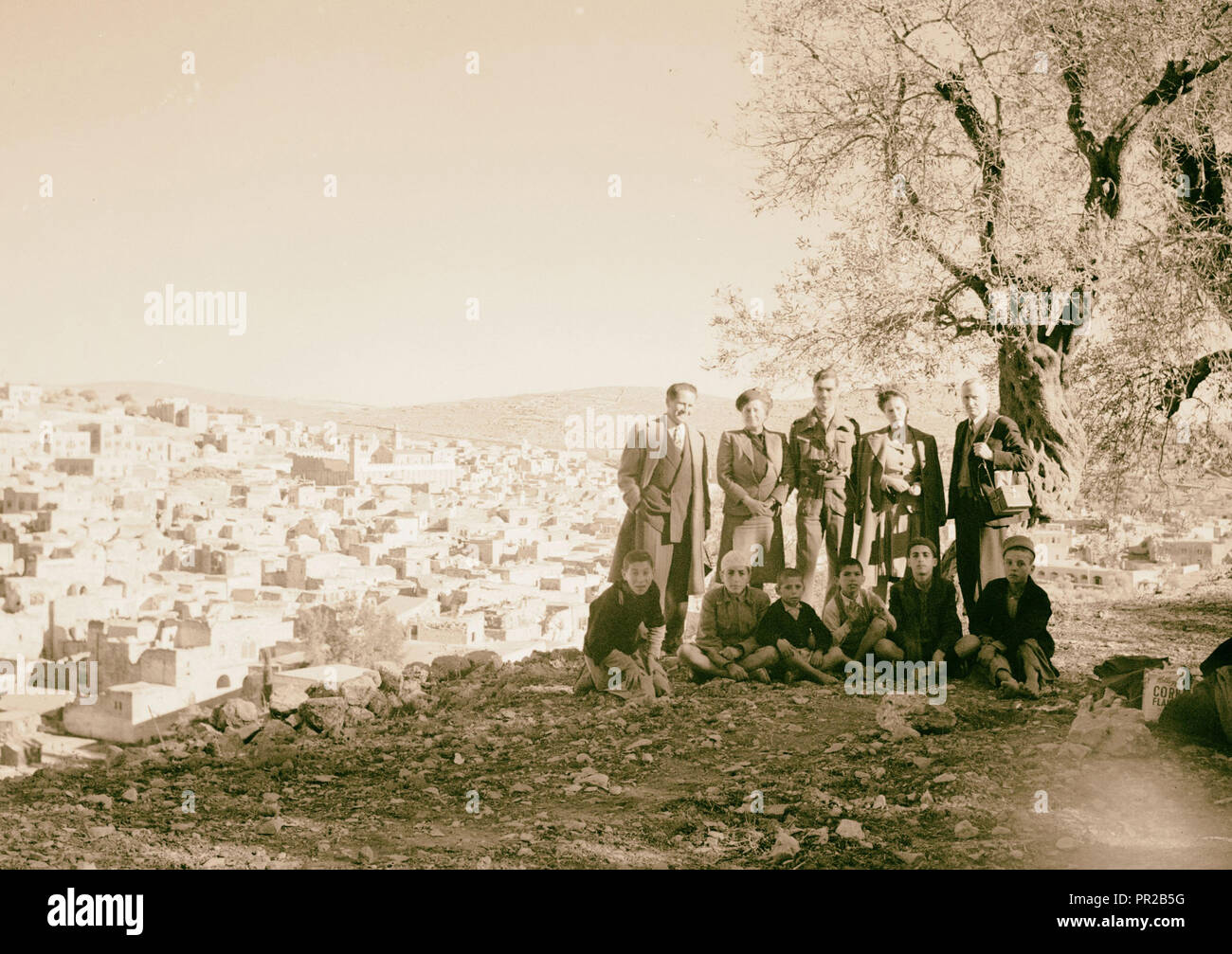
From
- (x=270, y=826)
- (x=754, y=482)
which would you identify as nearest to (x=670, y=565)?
(x=754, y=482)

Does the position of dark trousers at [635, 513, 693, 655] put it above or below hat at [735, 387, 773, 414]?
below

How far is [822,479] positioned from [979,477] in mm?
1013

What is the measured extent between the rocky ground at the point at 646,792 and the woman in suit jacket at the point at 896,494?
0.94 m

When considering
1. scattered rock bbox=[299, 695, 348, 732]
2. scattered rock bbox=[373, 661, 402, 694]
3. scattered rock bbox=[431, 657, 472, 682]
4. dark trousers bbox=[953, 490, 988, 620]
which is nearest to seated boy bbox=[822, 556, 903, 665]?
dark trousers bbox=[953, 490, 988, 620]

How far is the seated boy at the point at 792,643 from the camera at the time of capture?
6367 mm

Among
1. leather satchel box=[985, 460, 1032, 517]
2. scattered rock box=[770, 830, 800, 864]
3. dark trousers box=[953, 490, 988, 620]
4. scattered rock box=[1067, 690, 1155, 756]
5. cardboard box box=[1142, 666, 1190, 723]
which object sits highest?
leather satchel box=[985, 460, 1032, 517]

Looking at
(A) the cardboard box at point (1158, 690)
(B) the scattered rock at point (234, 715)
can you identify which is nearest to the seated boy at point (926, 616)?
(A) the cardboard box at point (1158, 690)

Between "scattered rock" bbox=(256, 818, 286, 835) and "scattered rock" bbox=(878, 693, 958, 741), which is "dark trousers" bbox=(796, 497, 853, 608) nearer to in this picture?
"scattered rock" bbox=(878, 693, 958, 741)

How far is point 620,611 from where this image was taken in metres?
6.37

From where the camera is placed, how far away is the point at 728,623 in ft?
21.1

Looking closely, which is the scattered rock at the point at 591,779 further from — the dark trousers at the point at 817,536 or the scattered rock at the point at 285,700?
the scattered rock at the point at 285,700

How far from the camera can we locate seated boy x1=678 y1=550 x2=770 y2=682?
6.39m

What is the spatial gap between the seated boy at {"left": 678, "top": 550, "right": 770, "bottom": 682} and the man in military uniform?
1.28 ft
